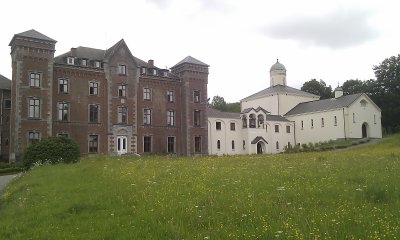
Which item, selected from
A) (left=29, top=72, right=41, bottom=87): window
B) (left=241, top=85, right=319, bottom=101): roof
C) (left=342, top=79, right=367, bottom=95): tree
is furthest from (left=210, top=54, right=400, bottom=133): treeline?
(left=29, top=72, right=41, bottom=87): window

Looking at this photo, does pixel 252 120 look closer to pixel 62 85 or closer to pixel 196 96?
pixel 196 96

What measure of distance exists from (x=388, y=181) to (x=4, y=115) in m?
50.3

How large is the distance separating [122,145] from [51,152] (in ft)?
61.5

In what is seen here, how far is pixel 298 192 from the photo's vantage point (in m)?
10.2

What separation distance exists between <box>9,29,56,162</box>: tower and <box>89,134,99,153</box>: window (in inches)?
213

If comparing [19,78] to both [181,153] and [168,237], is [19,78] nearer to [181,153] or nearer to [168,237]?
[181,153]

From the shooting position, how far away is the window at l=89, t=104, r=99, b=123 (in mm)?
50281

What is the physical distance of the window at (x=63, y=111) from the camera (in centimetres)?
4809

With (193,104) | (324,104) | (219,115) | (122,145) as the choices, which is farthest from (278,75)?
(122,145)

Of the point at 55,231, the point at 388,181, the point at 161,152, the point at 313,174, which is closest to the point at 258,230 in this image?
the point at 55,231

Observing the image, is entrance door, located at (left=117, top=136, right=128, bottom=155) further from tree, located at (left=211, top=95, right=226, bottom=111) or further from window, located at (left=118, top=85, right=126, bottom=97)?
tree, located at (left=211, top=95, right=226, bottom=111)

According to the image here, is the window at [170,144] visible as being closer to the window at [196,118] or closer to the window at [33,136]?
the window at [196,118]

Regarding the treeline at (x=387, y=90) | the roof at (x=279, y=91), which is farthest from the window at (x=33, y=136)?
the treeline at (x=387, y=90)

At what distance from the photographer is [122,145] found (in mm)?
51906
